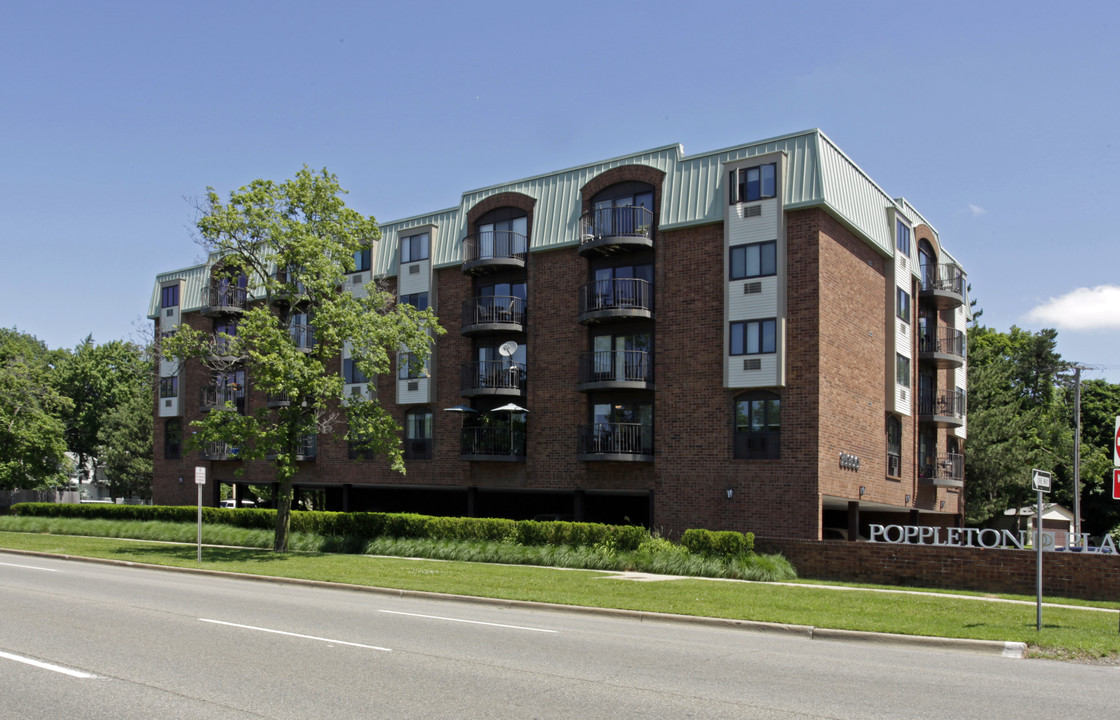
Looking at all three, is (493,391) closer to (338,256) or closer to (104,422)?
(338,256)

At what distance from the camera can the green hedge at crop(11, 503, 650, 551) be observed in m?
26.3

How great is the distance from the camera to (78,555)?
27.4 metres

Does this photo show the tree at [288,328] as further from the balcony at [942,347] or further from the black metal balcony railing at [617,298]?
the balcony at [942,347]

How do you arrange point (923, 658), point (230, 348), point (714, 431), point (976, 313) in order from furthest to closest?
point (976, 313), point (714, 431), point (230, 348), point (923, 658)

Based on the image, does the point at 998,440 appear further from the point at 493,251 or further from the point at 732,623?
the point at 732,623

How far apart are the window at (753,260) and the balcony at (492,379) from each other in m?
9.04

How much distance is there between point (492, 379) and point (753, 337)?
10.1 m

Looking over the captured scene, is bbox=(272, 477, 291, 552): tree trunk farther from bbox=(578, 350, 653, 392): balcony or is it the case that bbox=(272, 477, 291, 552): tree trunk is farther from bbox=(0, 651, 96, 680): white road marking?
bbox=(0, 651, 96, 680): white road marking

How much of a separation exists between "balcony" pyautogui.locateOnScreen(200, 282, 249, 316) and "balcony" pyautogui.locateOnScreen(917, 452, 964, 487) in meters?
30.3

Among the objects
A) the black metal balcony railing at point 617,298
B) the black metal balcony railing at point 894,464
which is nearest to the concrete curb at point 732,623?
the black metal balcony railing at point 617,298

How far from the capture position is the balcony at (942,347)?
36.2m

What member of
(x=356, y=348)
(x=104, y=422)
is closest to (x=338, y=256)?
(x=356, y=348)

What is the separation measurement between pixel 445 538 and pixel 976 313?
42019 mm

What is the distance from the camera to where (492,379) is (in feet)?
111
